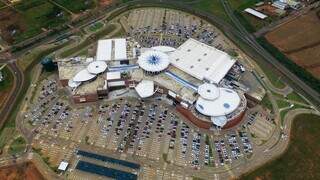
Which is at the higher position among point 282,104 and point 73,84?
point 282,104

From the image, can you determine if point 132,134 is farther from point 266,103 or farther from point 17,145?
point 266,103

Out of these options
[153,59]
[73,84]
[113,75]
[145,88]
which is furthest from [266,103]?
[73,84]

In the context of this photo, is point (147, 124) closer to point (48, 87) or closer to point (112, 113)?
point (112, 113)

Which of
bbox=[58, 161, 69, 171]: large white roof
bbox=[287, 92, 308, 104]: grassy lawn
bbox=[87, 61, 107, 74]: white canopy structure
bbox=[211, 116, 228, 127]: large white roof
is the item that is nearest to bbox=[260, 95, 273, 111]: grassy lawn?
bbox=[287, 92, 308, 104]: grassy lawn

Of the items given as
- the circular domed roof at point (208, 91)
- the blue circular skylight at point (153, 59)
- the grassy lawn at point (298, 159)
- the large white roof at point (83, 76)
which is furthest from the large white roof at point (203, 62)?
the grassy lawn at point (298, 159)

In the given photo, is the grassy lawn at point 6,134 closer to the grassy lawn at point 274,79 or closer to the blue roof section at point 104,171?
the blue roof section at point 104,171

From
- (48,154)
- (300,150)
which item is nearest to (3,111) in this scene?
(48,154)
